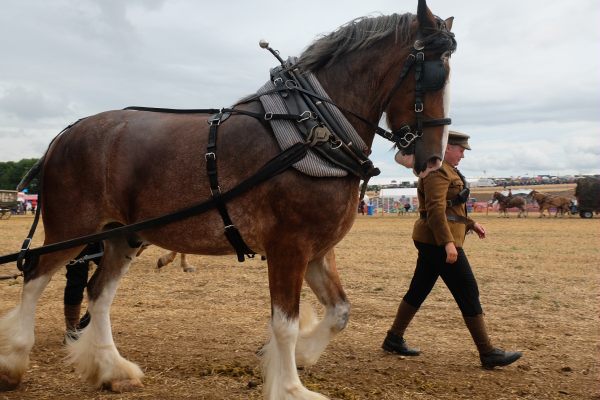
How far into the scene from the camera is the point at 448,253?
4.79 meters

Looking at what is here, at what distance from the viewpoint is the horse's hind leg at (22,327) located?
4082mm

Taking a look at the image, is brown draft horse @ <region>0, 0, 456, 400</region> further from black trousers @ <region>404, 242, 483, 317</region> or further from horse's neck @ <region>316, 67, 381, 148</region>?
black trousers @ <region>404, 242, 483, 317</region>

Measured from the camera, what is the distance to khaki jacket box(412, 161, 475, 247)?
4.86 metres

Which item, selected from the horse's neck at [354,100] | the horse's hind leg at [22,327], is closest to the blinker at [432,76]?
the horse's neck at [354,100]

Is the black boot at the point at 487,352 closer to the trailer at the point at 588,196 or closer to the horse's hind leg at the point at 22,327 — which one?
the horse's hind leg at the point at 22,327

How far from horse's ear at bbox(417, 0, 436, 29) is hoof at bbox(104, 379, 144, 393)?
11.2 feet

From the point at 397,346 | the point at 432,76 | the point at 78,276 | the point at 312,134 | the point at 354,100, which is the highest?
the point at 432,76

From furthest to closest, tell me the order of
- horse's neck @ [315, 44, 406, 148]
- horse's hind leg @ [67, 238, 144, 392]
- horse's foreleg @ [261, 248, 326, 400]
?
1. horse's hind leg @ [67, 238, 144, 392]
2. horse's neck @ [315, 44, 406, 148]
3. horse's foreleg @ [261, 248, 326, 400]

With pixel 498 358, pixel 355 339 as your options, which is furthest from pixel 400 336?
pixel 498 358

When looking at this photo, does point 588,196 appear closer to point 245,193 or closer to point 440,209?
point 440,209

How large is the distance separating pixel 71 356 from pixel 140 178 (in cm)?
162

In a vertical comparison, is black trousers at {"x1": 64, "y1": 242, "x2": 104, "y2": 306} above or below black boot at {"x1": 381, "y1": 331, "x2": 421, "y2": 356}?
above

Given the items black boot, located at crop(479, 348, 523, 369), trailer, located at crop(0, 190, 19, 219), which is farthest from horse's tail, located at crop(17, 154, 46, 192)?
trailer, located at crop(0, 190, 19, 219)

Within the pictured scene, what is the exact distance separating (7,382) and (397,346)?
339 centimetres
